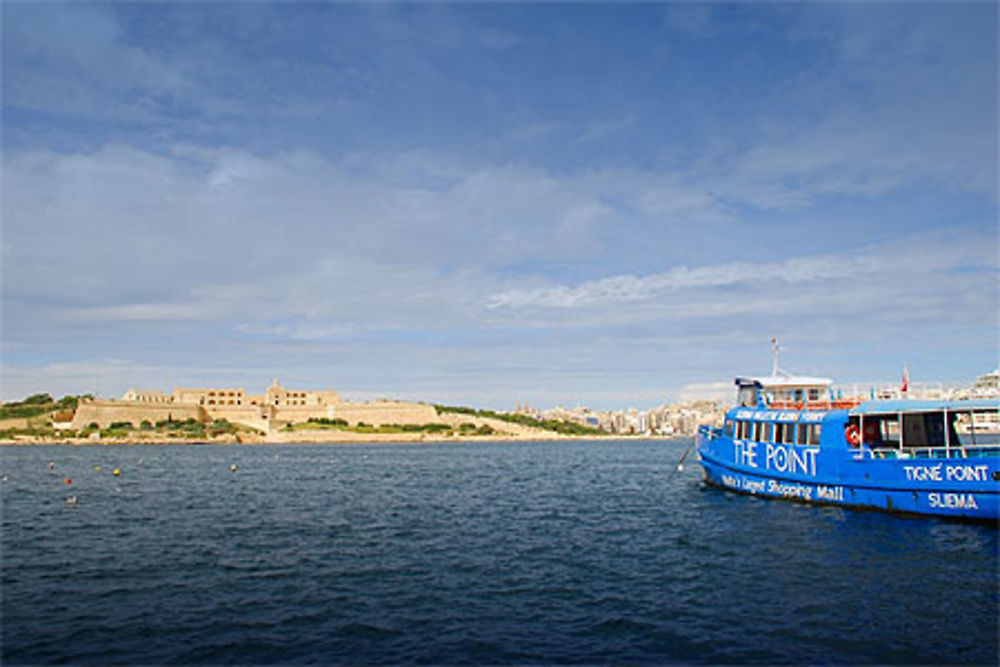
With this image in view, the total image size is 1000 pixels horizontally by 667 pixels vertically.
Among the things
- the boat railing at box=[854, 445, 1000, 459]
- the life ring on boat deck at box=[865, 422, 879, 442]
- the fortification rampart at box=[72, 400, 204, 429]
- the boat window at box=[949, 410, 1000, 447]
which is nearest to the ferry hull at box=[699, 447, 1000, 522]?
the boat railing at box=[854, 445, 1000, 459]

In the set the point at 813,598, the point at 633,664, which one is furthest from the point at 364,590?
the point at 813,598

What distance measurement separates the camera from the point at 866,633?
53.8ft

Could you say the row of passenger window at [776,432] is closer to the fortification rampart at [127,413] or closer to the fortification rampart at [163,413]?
the fortification rampart at [163,413]

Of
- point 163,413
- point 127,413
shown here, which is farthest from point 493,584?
point 163,413

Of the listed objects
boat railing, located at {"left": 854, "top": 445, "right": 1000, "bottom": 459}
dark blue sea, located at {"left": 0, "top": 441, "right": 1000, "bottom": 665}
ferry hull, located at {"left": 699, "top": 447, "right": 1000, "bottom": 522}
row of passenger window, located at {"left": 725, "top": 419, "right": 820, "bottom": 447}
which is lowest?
dark blue sea, located at {"left": 0, "top": 441, "right": 1000, "bottom": 665}

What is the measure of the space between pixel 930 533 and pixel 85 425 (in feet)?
621

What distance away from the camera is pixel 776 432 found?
39.0 metres

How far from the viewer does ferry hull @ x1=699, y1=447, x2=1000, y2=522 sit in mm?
29203

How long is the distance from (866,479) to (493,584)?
22.7 meters

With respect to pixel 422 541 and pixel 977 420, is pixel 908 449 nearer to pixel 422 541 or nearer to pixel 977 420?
pixel 977 420

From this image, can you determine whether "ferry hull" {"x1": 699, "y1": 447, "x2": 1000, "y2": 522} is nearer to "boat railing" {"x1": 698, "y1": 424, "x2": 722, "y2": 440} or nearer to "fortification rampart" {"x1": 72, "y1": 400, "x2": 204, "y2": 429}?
"boat railing" {"x1": 698, "y1": 424, "x2": 722, "y2": 440}

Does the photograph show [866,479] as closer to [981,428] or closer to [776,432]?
[776,432]

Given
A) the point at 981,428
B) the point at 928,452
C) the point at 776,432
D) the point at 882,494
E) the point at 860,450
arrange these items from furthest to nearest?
1. the point at 981,428
2. the point at 776,432
3. the point at 860,450
4. the point at 882,494
5. the point at 928,452

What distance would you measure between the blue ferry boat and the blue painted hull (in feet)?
0.15
